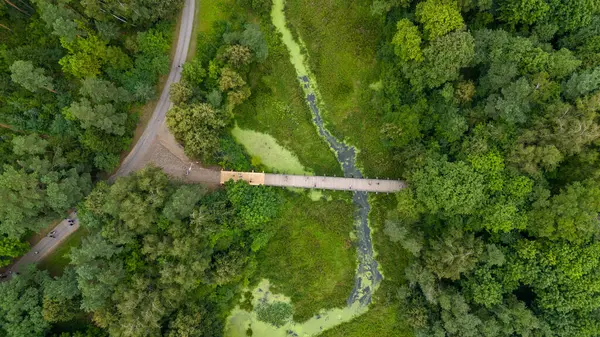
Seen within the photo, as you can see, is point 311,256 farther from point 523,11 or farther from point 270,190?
point 523,11

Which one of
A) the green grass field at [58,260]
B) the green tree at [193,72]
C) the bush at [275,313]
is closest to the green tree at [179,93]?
the green tree at [193,72]

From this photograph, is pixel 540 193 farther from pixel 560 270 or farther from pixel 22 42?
pixel 22 42

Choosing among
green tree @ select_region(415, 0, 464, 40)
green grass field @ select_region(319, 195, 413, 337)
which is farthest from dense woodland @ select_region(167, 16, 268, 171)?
green tree @ select_region(415, 0, 464, 40)

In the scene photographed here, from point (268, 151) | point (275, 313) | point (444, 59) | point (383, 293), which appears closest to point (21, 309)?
point (275, 313)

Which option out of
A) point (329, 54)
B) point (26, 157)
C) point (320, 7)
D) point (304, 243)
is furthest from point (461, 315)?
point (26, 157)

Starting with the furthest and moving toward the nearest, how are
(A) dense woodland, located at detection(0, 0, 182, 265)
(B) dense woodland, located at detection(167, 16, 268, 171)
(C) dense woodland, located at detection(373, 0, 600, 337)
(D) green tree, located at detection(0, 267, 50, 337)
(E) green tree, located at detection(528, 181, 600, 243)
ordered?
(B) dense woodland, located at detection(167, 16, 268, 171) → (A) dense woodland, located at detection(0, 0, 182, 265) → (D) green tree, located at detection(0, 267, 50, 337) → (C) dense woodland, located at detection(373, 0, 600, 337) → (E) green tree, located at detection(528, 181, 600, 243)

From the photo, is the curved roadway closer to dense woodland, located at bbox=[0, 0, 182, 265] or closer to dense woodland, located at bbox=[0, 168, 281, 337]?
dense woodland, located at bbox=[0, 0, 182, 265]
